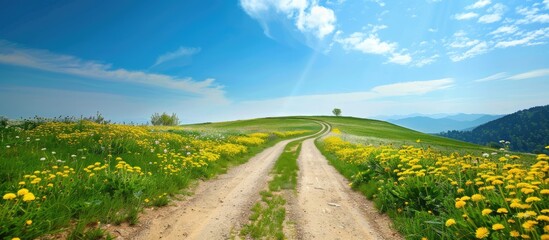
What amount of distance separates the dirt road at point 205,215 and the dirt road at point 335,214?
1686 mm

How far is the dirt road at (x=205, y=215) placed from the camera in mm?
6516

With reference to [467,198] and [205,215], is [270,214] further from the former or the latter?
[467,198]

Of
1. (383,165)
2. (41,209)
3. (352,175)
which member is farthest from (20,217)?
(352,175)

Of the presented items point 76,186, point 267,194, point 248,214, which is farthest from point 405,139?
point 76,186

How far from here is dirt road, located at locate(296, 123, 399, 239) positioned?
6.93m

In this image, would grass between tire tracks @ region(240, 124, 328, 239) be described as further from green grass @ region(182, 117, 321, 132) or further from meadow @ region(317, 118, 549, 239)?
green grass @ region(182, 117, 321, 132)

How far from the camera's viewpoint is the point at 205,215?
313 inches

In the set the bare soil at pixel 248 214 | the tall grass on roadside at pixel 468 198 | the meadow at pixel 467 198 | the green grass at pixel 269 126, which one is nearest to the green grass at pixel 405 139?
the meadow at pixel 467 198

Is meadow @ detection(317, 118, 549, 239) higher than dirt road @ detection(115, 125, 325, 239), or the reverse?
meadow @ detection(317, 118, 549, 239)

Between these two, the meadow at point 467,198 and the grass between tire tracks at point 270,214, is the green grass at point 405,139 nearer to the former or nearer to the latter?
the meadow at point 467,198

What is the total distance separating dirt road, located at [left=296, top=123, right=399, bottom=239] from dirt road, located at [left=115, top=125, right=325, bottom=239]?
1.69 metres

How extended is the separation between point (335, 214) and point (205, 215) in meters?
3.79

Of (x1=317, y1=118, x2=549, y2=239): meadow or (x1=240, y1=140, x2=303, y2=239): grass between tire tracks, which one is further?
(x1=240, y1=140, x2=303, y2=239): grass between tire tracks

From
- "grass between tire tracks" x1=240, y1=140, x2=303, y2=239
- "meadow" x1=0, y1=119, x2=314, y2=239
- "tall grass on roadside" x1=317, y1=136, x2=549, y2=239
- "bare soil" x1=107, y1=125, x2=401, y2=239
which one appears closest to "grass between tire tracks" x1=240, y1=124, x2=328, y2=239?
"grass between tire tracks" x1=240, y1=140, x2=303, y2=239
